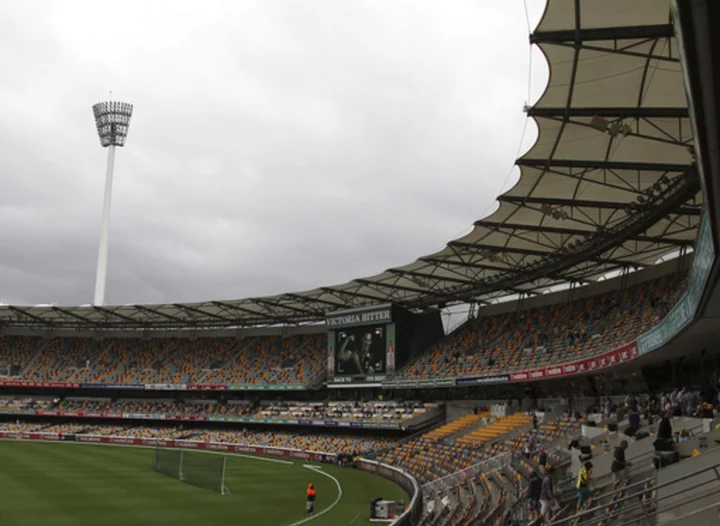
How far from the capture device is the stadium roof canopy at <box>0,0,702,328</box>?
51.1 feet


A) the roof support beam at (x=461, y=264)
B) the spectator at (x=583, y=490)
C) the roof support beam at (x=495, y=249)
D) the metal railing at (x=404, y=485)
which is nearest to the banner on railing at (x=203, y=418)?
the metal railing at (x=404, y=485)

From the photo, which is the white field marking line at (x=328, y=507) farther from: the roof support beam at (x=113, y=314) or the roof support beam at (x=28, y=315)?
the roof support beam at (x=28, y=315)

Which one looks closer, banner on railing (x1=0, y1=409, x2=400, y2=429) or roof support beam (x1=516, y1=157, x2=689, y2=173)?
roof support beam (x1=516, y1=157, x2=689, y2=173)

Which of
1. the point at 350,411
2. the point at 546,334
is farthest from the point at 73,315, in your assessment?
the point at 546,334

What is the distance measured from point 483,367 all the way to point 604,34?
31326 mm

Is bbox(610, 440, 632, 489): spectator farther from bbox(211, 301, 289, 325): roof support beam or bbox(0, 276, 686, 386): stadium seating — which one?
bbox(211, 301, 289, 325): roof support beam

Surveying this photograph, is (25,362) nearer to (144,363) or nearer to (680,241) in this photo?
(144,363)

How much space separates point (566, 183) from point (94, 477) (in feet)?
92.5

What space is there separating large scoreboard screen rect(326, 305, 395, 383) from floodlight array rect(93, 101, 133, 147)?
4598 cm

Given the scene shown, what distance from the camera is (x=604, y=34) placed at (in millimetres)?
15273

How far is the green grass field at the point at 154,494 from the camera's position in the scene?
23000 millimetres

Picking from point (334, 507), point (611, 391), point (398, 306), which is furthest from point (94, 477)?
point (611, 391)

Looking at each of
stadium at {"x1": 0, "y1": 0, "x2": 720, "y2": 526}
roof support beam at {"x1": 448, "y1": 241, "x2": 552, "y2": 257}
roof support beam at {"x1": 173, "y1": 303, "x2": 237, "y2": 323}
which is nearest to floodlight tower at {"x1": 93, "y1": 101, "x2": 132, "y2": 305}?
stadium at {"x1": 0, "y1": 0, "x2": 720, "y2": 526}

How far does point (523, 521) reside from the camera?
1489cm
